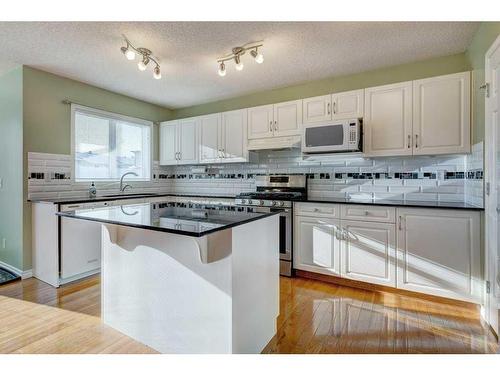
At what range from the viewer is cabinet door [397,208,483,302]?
2.30m

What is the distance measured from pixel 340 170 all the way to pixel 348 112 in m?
0.72

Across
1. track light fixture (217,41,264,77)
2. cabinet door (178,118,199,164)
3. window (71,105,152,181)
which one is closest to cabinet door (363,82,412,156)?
track light fixture (217,41,264,77)

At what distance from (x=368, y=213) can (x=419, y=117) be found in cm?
109

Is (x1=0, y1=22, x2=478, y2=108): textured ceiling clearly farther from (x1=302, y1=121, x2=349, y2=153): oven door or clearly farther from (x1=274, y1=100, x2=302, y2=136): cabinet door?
(x1=302, y1=121, x2=349, y2=153): oven door

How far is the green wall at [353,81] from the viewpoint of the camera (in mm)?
2824

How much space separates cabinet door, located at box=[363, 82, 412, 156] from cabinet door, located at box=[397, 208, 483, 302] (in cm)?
71

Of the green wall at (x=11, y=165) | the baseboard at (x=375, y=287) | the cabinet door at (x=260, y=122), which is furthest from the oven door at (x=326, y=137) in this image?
the green wall at (x=11, y=165)

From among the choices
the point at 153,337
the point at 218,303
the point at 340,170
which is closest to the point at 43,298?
the point at 153,337

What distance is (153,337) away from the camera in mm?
1793

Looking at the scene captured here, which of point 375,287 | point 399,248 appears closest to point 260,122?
point 399,248

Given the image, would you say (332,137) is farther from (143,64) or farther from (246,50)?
(143,64)

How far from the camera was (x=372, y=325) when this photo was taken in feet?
6.77

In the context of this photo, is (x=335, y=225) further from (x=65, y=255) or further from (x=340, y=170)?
(x=65, y=255)

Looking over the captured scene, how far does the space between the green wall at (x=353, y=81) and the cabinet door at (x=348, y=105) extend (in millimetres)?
272
